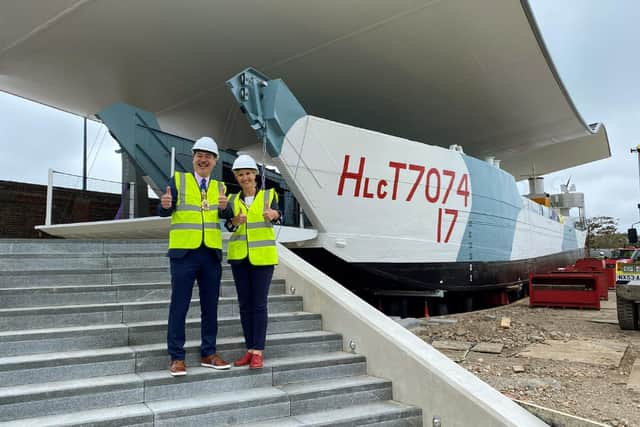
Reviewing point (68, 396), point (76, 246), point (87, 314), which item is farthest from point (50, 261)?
point (68, 396)

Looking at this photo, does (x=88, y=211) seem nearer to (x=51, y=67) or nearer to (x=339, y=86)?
(x=51, y=67)

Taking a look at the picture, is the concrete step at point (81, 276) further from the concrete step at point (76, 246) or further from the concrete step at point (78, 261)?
the concrete step at point (76, 246)

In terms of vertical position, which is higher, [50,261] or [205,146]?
[205,146]

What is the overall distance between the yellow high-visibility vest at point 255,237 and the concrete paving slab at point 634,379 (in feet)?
12.3

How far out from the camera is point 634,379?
4.98m

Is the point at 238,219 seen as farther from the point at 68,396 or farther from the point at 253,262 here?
the point at 68,396

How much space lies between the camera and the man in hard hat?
3373mm

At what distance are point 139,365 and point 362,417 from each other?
5.40ft

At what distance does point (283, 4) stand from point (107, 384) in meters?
8.37

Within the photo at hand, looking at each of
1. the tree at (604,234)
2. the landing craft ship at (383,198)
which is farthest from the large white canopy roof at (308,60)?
the tree at (604,234)

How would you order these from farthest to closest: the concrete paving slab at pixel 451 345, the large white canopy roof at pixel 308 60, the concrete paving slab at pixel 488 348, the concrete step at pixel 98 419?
the large white canopy roof at pixel 308 60 < the concrete paving slab at pixel 451 345 < the concrete paving slab at pixel 488 348 < the concrete step at pixel 98 419

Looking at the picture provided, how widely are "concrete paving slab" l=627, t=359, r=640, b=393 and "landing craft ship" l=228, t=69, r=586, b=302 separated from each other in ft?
13.9

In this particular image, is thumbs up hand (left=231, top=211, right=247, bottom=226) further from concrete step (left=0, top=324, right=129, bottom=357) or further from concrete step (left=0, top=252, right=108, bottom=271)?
concrete step (left=0, top=252, right=108, bottom=271)

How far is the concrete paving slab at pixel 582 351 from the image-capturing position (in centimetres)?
590
